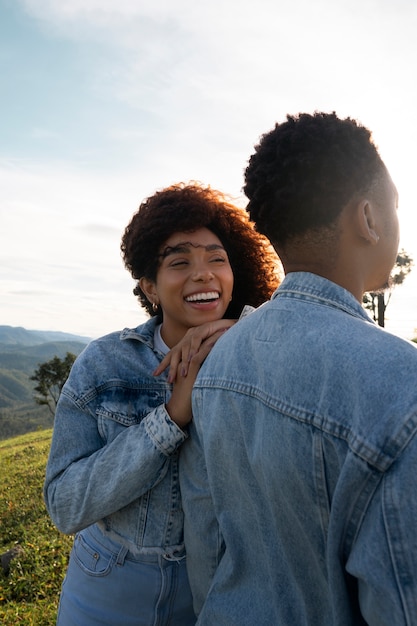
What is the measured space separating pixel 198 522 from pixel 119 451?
50 cm

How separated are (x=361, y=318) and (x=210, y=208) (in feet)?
4.98

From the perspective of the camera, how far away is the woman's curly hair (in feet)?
9.63

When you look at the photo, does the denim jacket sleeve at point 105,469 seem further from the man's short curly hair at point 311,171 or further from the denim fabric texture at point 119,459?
the man's short curly hair at point 311,171

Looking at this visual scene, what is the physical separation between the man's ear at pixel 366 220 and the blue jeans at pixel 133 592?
1.86 metres

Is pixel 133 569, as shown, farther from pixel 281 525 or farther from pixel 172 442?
pixel 281 525

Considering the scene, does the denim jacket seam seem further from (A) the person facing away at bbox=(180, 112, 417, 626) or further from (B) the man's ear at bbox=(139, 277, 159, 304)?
(B) the man's ear at bbox=(139, 277, 159, 304)

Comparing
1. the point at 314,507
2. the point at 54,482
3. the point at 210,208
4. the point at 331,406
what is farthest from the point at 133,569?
the point at 210,208

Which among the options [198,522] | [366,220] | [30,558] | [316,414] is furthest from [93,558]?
[30,558]

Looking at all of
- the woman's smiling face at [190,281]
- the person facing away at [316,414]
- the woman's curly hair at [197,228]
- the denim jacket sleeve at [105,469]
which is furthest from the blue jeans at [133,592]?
the woman's curly hair at [197,228]

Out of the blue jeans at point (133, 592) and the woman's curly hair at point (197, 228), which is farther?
the woman's curly hair at point (197, 228)

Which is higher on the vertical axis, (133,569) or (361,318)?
(361,318)

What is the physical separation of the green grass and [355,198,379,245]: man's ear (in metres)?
6.66

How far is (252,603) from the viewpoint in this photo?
1.83m

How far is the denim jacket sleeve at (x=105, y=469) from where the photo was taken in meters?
2.30
